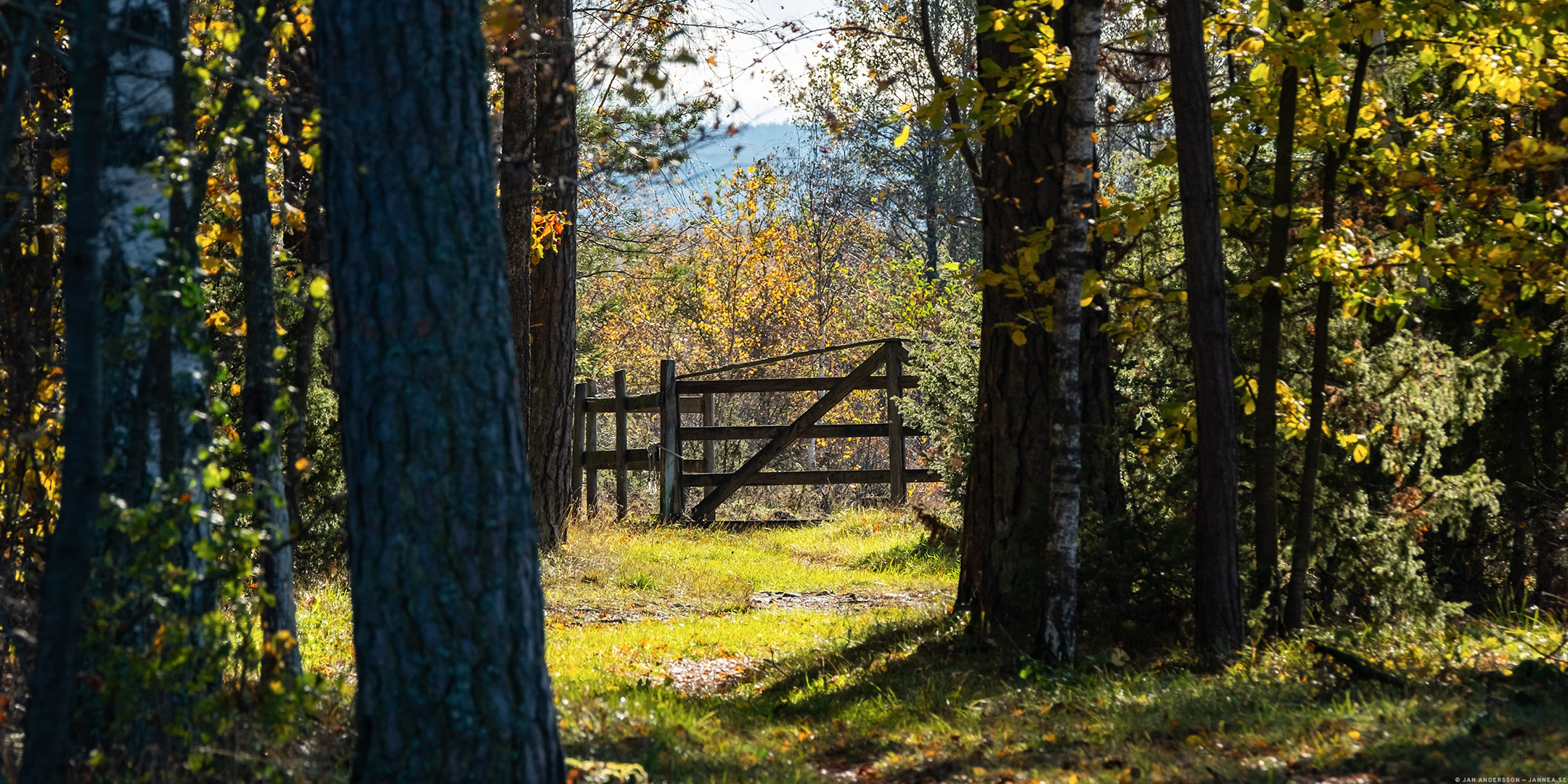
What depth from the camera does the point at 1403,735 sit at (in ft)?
14.0

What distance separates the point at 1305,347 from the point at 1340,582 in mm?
1322

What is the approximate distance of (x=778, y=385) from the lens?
1423 cm

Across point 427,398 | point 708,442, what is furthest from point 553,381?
point 427,398

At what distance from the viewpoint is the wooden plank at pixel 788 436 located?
13.7m

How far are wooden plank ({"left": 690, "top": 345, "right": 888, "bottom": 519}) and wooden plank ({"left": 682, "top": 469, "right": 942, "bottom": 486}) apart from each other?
0.06 metres

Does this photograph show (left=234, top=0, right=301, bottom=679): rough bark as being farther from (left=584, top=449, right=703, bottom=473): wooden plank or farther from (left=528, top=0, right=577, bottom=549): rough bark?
(left=584, top=449, right=703, bottom=473): wooden plank

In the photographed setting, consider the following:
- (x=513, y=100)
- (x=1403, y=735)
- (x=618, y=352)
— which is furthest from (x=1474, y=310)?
(x=618, y=352)

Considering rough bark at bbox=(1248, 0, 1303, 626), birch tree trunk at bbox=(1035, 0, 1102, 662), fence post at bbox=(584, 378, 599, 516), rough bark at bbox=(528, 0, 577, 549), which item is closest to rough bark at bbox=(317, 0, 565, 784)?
birch tree trunk at bbox=(1035, 0, 1102, 662)

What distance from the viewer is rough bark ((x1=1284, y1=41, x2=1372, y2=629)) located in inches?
232

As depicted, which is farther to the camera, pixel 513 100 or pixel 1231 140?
pixel 513 100

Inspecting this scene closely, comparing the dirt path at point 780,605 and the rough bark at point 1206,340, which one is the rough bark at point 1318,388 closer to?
the rough bark at point 1206,340

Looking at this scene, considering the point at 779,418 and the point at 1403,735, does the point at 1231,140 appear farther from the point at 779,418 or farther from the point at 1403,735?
the point at 779,418

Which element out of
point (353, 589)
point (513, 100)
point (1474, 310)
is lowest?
point (353, 589)

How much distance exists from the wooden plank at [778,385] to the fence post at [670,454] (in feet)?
1.01
